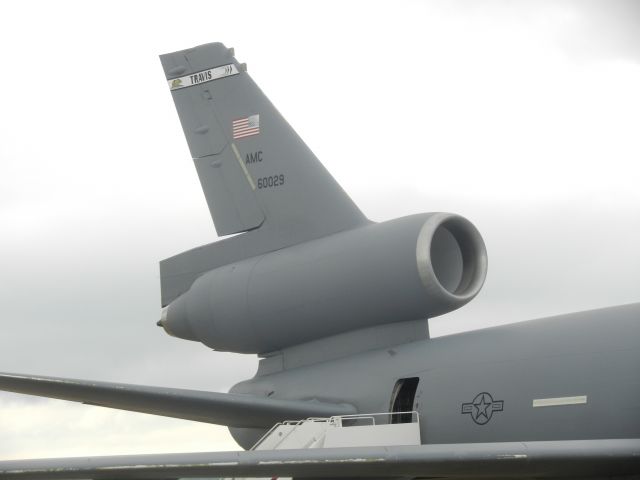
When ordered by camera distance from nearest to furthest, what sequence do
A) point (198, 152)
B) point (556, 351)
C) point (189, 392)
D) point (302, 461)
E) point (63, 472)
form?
1. point (302, 461)
2. point (63, 472)
3. point (556, 351)
4. point (189, 392)
5. point (198, 152)

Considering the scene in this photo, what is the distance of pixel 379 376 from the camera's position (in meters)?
10.4

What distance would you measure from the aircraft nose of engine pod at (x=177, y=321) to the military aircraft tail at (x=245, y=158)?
1.25 metres

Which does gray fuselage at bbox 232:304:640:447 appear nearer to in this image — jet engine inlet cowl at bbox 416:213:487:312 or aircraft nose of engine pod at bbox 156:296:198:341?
jet engine inlet cowl at bbox 416:213:487:312

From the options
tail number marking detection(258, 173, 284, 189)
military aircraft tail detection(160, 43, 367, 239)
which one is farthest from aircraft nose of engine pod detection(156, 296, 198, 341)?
tail number marking detection(258, 173, 284, 189)

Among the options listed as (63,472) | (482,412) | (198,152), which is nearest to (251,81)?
(198,152)

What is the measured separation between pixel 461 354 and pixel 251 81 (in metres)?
5.15

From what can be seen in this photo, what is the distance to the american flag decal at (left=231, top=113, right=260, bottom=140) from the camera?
12594mm

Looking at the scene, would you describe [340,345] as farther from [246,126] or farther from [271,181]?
[246,126]

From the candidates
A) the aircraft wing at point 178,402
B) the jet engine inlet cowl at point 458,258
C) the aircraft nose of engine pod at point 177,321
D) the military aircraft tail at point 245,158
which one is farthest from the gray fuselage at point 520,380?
the aircraft nose of engine pod at point 177,321

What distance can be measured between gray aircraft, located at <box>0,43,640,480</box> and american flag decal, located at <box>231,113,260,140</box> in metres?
0.02

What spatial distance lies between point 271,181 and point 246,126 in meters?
0.91

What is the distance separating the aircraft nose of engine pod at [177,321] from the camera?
11906mm

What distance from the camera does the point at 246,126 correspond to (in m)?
12.6

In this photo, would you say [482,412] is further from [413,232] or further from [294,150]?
[294,150]
